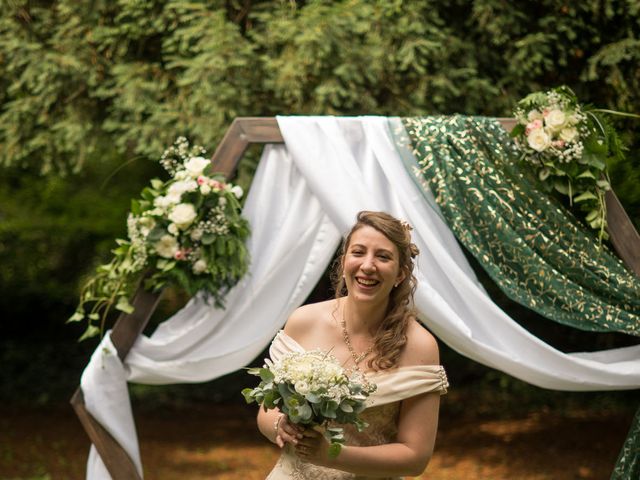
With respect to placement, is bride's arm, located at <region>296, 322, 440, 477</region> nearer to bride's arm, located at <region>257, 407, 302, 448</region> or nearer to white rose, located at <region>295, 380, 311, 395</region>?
bride's arm, located at <region>257, 407, 302, 448</region>

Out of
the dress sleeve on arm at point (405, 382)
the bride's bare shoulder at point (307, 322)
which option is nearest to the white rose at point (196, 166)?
the bride's bare shoulder at point (307, 322)

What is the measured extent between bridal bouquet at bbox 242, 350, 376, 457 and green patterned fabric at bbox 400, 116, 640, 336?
5.42 ft

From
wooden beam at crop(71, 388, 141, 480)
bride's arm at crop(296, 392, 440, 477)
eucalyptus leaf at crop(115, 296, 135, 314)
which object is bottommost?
wooden beam at crop(71, 388, 141, 480)

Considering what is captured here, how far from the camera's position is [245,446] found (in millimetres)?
7527

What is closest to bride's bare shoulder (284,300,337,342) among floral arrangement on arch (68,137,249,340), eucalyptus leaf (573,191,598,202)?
floral arrangement on arch (68,137,249,340)

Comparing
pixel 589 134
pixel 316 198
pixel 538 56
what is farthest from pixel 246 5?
pixel 589 134

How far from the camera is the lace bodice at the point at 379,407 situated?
2.80m

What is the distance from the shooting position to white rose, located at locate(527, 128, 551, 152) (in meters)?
4.04

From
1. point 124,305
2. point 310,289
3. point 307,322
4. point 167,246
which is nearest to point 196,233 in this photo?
point 167,246

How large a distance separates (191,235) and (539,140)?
61.8 inches

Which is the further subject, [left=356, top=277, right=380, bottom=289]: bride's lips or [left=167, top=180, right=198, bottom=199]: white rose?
[left=167, top=180, right=198, bottom=199]: white rose

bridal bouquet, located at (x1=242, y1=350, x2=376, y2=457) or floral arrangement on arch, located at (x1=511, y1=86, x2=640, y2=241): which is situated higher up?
bridal bouquet, located at (x1=242, y1=350, x2=376, y2=457)

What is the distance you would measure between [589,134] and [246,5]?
2878mm

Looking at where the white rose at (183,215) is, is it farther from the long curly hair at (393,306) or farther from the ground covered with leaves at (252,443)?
the ground covered with leaves at (252,443)
